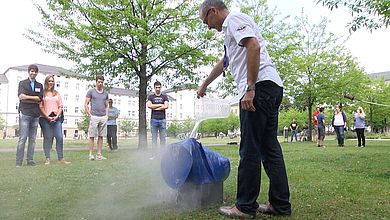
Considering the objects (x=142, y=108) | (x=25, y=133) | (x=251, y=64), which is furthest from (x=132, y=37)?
(x=251, y=64)

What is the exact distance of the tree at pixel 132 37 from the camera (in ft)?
37.5

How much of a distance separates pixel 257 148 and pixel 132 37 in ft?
32.0

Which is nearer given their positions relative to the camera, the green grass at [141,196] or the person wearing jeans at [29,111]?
the green grass at [141,196]

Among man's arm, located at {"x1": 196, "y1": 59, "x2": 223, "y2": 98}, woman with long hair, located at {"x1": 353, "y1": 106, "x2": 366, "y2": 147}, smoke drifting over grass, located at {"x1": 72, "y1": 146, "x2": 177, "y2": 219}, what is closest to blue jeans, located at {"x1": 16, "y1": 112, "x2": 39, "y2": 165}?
smoke drifting over grass, located at {"x1": 72, "y1": 146, "x2": 177, "y2": 219}

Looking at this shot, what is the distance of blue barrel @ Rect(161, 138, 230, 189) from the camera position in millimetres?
2842

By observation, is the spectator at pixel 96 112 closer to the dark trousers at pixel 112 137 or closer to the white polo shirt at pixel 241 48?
the dark trousers at pixel 112 137

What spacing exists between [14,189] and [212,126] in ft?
252

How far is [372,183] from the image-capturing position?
13.4ft

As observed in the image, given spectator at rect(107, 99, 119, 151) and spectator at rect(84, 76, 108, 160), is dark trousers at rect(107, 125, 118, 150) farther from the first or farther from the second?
spectator at rect(84, 76, 108, 160)

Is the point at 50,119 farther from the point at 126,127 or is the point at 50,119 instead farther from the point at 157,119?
the point at 126,127

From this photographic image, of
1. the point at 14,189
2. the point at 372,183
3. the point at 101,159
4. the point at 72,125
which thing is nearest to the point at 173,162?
the point at 14,189

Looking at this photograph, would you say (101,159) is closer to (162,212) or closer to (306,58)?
(162,212)

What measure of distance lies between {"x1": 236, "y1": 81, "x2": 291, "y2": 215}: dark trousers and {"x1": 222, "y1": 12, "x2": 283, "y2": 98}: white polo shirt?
10 centimetres

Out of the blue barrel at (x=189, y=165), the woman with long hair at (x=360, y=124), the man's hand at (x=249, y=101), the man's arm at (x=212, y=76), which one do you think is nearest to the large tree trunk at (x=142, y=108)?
the woman with long hair at (x=360, y=124)
